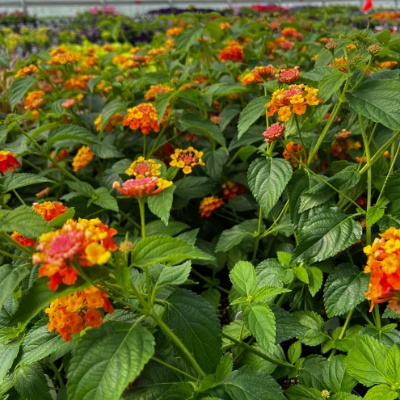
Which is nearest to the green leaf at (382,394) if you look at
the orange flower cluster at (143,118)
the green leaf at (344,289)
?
the green leaf at (344,289)

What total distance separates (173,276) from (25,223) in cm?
27

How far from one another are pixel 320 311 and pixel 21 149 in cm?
99

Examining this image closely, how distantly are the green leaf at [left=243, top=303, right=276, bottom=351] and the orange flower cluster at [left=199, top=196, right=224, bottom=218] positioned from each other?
608 mm

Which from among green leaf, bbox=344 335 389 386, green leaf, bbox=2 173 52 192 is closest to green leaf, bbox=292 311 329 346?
green leaf, bbox=344 335 389 386

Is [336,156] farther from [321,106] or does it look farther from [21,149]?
[21,149]

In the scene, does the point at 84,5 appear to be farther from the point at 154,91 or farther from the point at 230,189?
the point at 230,189

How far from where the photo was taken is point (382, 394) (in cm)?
84

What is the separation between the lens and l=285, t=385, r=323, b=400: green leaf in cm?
97

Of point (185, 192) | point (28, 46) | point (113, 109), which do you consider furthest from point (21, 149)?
point (28, 46)

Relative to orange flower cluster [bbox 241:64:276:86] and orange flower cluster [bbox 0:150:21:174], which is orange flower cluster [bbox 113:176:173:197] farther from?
orange flower cluster [bbox 241:64:276:86]

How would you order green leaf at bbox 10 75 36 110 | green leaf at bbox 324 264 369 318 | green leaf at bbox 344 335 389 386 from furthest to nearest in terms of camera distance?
green leaf at bbox 10 75 36 110
green leaf at bbox 324 264 369 318
green leaf at bbox 344 335 389 386

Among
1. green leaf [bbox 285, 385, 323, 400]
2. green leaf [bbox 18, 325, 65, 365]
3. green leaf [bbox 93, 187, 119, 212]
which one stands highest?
green leaf [bbox 93, 187, 119, 212]

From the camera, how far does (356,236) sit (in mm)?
1112

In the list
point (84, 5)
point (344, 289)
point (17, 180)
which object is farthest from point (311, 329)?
point (84, 5)
